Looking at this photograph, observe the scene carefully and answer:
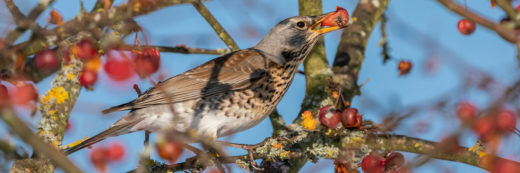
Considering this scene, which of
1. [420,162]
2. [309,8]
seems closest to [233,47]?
[309,8]

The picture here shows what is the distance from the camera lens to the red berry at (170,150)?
2.38 meters

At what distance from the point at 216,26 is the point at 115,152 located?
2.02 meters

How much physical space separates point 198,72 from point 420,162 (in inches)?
112

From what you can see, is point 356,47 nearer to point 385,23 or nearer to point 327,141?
point 385,23

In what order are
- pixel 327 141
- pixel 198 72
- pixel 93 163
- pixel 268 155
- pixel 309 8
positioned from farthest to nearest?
pixel 309 8
pixel 198 72
pixel 327 141
pixel 268 155
pixel 93 163

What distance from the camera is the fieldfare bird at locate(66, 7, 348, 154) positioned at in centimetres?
368

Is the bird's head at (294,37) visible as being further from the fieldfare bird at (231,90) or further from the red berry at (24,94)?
the red berry at (24,94)

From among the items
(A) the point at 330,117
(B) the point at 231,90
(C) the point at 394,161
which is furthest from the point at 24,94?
(C) the point at 394,161

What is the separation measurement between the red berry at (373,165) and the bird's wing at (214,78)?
4.39ft

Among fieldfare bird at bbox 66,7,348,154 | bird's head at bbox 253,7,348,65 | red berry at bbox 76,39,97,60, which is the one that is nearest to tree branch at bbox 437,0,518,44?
red berry at bbox 76,39,97,60

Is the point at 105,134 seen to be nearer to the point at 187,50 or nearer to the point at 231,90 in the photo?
the point at 231,90

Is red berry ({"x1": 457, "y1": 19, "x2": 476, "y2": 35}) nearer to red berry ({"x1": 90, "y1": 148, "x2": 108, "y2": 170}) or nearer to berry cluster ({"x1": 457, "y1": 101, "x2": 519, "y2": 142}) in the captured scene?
berry cluster ({"x1": 457, "y1": 101, "x2": 519, "y2": 142})

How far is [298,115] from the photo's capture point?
4637 mm

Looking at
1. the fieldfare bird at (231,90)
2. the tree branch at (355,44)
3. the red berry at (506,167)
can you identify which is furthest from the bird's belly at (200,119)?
A: the red berry at (506,167)
